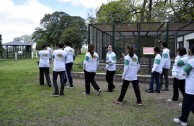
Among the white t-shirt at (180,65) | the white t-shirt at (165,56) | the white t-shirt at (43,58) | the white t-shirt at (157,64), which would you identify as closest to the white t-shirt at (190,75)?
the white t-shirt at (180,65)

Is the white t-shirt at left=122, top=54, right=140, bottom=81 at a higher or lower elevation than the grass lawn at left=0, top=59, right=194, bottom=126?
higher

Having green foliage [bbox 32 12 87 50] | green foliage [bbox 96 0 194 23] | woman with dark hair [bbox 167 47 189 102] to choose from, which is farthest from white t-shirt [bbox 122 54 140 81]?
green foliage [bbox 32 12 87 50]

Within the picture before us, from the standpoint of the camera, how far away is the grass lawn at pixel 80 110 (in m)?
5.07

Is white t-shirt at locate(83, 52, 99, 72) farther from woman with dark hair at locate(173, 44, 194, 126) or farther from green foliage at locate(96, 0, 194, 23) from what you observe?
green foliage at locate(96, 0, 194, 23)

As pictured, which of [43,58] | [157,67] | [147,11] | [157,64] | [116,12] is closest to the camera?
[157,64]

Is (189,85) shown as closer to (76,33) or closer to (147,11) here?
(147,11)

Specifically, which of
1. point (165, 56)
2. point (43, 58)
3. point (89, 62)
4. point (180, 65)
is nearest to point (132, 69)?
point (180, 65)

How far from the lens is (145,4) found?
2319 centimetres

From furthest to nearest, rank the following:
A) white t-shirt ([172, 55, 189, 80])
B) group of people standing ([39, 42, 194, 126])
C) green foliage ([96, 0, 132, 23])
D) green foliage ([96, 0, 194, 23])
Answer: green foliage ([96, 0, 132, 23]) < green foliage ([96, 0, 194, 23]) < white t-shirt ([172, 55, 189, 80]) < group of people standing ([39, 42, 194, 126])

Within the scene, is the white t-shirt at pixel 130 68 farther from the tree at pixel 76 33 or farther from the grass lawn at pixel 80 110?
the tree at pixel 76 33

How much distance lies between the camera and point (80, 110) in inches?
233

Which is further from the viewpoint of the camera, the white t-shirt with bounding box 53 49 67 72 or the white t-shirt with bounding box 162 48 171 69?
the white t-shirt with bounding box 162 48 171 69

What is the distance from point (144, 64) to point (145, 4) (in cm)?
1263

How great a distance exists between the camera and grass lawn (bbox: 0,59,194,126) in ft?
16.6
